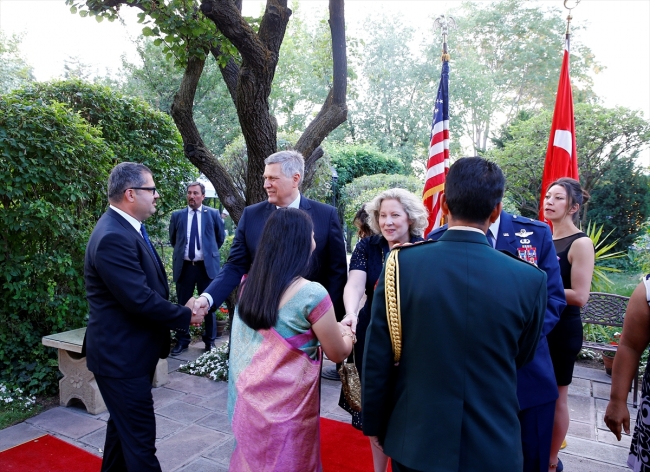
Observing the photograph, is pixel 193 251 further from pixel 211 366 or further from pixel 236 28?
pixel 236 28

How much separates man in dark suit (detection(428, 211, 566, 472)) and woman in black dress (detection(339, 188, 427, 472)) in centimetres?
67

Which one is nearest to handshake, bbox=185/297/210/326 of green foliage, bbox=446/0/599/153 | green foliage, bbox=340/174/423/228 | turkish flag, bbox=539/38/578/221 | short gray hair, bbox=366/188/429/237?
short gray hair, bbox=366/188/429/237

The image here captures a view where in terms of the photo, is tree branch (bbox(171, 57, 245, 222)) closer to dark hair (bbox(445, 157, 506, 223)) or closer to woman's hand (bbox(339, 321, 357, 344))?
woman's hand (bbox(339, 321, 357, 344))

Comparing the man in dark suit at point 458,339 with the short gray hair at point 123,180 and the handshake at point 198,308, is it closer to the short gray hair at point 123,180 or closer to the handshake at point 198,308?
the handshake at point 198,308

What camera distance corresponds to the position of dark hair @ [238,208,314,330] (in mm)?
1852

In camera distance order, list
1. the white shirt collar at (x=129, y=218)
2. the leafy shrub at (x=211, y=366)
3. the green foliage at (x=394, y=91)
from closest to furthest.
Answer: the white shirt collar at (x=129, y=218), the leafy shrub at (x=211, y=366), the green foliage at (x=394, y=91)

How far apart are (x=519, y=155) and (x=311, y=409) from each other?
1181 cm

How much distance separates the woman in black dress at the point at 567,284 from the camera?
9.12 ft

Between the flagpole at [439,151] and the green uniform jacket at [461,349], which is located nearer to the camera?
the green uniform jacket at [461,349]

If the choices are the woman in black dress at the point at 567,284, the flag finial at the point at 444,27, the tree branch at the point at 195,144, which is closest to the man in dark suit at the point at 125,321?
the woman in black dress at the point at 567,284

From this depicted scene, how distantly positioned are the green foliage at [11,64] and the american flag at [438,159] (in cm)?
1889

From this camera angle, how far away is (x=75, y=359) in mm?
4035

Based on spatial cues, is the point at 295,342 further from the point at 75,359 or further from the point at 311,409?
the point at 75,359

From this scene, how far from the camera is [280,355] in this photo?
1856 millimetres
